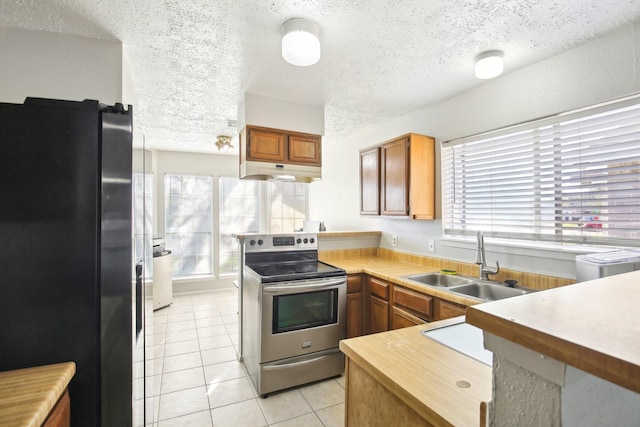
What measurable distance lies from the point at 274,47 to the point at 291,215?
4.06m

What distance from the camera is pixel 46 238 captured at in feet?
3.08

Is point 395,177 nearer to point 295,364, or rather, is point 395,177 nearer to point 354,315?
point 354,315

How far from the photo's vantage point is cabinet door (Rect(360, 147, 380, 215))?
10.6 ft

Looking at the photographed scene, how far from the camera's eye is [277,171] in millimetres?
3016

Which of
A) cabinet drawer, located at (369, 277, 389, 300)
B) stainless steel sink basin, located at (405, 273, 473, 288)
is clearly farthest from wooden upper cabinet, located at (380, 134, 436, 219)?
cabinet drawer, located at (369, 277, 389, 300)

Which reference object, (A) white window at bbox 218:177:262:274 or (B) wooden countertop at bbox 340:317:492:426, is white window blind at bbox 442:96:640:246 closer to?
(B) wooden countertop at bbox 340:317:492:426

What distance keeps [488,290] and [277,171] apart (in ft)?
7.02

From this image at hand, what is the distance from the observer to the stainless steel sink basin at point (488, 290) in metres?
2.14

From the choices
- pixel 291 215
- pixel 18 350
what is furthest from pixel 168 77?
pixel 291 215

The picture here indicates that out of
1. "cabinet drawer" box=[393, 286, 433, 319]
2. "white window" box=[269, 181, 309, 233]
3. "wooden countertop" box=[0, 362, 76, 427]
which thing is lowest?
"cabinet drawer" box=[393, 286, 433, 319]

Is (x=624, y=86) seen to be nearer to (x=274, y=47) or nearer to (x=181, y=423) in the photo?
(x=274, y=47)

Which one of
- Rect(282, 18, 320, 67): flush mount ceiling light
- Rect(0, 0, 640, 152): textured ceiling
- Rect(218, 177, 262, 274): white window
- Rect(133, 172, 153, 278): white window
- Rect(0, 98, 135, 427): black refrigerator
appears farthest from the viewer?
Rect(218, 177, 262, 274): white window

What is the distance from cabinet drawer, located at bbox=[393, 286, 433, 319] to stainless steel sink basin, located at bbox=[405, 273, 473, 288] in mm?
165

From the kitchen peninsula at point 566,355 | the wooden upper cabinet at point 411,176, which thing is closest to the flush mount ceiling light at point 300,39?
the wooden upper cabinet at point 411,176
